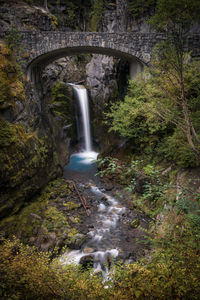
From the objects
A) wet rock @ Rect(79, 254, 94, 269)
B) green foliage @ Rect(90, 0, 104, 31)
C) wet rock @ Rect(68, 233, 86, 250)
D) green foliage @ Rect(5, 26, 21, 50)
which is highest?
green foliage @ Rect(90, 0, 104, 31)

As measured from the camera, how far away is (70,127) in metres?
15.5

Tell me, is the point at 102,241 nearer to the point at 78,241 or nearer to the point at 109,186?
the point at 78,241

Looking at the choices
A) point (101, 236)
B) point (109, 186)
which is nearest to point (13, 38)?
point (109, 186)

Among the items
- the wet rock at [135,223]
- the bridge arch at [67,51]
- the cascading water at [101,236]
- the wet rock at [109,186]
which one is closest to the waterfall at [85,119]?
the cascading water at [101,236]

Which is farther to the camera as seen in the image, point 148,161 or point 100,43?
point 100,43

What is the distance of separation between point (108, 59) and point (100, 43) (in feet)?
16.6

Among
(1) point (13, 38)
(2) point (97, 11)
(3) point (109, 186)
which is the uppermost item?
(2) point (97, 11)

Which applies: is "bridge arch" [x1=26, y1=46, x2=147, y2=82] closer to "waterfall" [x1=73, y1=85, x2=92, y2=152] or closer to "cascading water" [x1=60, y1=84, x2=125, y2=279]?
"waterfall" [x1=73, y1=85, x2=92, y2=152]

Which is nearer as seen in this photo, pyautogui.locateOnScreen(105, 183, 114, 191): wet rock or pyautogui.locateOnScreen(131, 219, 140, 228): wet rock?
pyautogui.locateOnScreen(131, 219, 140, 228): wet rock

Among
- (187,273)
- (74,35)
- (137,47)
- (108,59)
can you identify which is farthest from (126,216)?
(108,59)

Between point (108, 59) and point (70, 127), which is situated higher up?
point (108, 59)

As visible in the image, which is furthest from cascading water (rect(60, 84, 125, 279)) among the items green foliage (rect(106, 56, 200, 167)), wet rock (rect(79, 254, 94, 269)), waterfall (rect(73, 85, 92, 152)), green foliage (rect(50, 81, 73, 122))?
green foliage (rect(50, 81, 73, 122))

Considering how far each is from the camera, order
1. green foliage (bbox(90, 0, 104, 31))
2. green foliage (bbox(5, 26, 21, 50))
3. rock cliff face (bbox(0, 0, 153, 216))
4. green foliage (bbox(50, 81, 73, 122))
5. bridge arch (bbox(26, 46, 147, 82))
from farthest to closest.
A: green foliage (bbox(90, 0, 104, 31)) → green foliage (bbox(50, 81, 73, 122)) → bridge arch (bbox(26, 46, 147, 82)) → green foliage (bbox(5, 26, 21, 50)) → rock cliff face (bbox(0, 0, 153, 216))

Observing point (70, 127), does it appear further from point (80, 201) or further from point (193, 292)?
point (193, 292)
